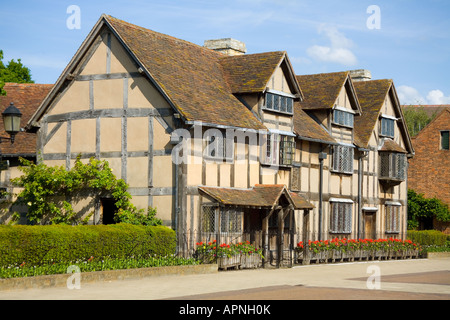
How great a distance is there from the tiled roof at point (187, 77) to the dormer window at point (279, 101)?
3.41ft

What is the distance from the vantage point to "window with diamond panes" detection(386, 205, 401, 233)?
132ft

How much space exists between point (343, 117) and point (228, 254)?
13436mm

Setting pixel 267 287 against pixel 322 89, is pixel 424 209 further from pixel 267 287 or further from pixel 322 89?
pixel 267 287

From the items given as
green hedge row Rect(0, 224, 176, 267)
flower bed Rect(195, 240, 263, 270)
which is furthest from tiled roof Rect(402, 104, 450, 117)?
green hedge row Rect(0, 224, 176, 267)

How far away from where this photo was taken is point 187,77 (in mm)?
28703

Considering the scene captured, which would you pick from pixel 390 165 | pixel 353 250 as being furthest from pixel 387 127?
pixel 353 250

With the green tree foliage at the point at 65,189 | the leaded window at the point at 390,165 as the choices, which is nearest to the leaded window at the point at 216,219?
the green tree foliage at the point at 65,189

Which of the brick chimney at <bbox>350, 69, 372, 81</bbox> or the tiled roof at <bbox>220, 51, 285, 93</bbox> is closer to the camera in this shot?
the tiled roof at <bbox>220, 51, 285, 93</bbox>

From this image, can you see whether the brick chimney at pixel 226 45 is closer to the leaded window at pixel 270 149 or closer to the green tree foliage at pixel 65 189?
the leaded window at pixel 270 149

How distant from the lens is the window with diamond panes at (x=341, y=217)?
115 feet

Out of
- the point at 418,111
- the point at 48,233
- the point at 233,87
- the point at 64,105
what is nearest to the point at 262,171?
the point at 233,87

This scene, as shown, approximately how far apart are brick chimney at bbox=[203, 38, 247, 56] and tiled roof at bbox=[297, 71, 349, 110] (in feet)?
11.8

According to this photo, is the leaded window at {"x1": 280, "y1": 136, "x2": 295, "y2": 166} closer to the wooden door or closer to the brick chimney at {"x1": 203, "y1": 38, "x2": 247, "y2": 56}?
the brick chimney at {"x1": 203, "y1": 38, "x2": 247, "y2": 56}

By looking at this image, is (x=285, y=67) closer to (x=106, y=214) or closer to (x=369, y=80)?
(x=106, y=214)
